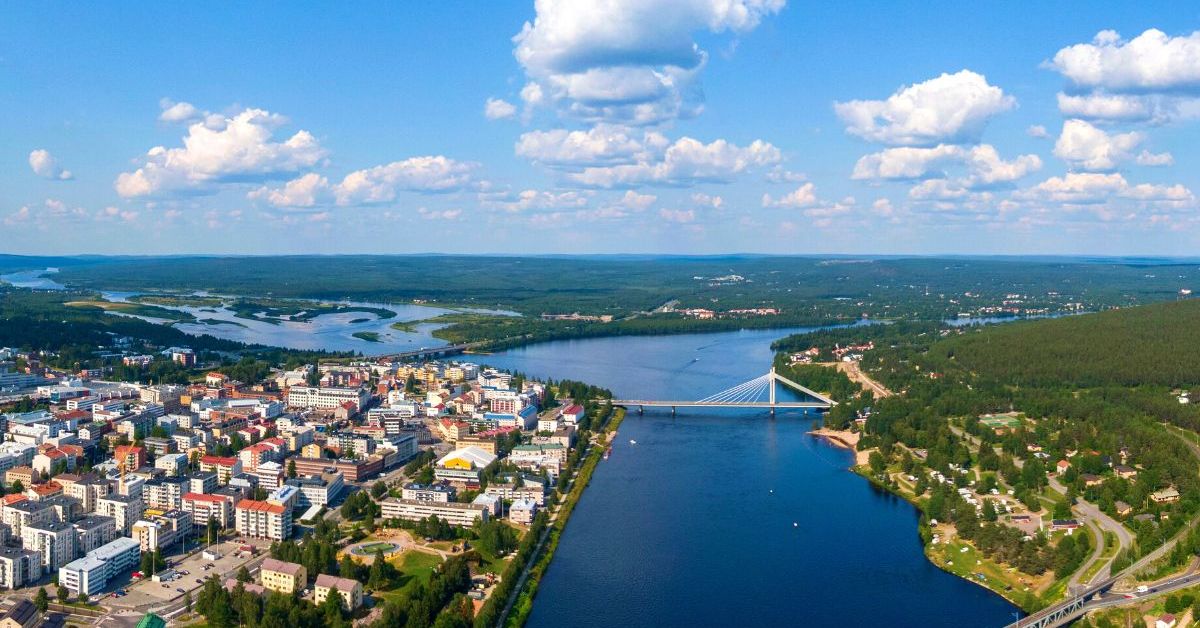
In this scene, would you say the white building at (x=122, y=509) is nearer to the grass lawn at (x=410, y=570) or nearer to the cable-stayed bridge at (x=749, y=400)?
the grass lawn at (x=410, y=570)

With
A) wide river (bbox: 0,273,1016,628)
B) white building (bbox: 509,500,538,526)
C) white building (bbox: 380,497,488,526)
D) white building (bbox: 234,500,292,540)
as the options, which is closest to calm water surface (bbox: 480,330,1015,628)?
wide river (bbox: 0,273,1016,628)

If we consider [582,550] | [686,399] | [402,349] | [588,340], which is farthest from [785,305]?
[582,550]

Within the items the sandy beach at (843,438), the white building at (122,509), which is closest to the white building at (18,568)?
the white building at (122,509)

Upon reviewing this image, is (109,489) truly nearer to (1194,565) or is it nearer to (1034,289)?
(1194,565)

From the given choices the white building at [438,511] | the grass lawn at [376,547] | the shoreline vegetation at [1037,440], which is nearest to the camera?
the shoreline vegetation at [1037,440]

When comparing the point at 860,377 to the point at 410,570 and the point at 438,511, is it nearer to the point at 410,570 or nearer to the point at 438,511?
the point at 438,511
